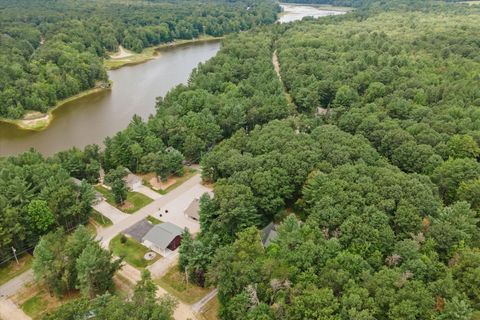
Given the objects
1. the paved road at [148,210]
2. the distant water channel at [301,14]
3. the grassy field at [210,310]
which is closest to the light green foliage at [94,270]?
the paved road at [148,210]

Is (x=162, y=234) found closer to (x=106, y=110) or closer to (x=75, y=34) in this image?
(x=106, y=110)

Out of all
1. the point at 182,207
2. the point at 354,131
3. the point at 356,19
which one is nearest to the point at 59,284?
the point at 182,207

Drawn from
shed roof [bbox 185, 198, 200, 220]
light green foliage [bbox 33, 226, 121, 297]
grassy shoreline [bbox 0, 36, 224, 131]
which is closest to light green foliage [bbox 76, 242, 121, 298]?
light green foliage [bbox 33, 226, 121, 297]

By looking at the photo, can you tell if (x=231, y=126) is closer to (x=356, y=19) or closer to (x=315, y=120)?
(x=315, y=120)

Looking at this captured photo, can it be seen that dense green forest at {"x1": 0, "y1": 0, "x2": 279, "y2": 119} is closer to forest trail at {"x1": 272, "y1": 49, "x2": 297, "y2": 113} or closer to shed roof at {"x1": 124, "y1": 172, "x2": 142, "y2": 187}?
shed roof at {"x1": 124, "y1": 172, "x2": 142, "y2": 187}

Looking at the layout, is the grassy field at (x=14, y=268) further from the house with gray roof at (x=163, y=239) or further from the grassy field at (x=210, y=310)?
the grassy field at (x=210, y=310)
